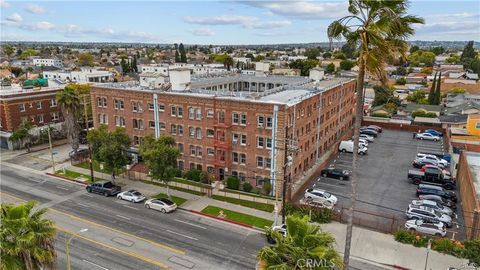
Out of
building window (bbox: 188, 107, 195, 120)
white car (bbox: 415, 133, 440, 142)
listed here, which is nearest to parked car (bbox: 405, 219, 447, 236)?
building window (bbox: 188, 107, 195, 120)

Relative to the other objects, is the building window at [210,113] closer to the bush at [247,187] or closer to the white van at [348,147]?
the bush at [247,187]

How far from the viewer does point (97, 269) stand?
2862 cm

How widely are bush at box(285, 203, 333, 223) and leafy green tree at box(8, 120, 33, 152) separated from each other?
49002mm

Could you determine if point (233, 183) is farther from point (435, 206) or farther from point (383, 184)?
point (435, 206)

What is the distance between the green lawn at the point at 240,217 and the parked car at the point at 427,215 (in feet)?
47.3

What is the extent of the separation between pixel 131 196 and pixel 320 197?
2167 cm

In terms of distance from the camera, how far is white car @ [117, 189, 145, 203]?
1656 inches

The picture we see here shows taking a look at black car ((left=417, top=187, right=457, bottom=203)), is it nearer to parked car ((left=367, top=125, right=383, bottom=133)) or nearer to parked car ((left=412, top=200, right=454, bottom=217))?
parked car ((left=412, top=200, right=454, bottom=217))

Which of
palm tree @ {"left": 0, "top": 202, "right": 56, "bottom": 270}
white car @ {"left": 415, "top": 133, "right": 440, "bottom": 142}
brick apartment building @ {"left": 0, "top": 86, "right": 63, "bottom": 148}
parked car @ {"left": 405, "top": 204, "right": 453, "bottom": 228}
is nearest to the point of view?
palm tree @ {"left": 0, "top": 202, "right": 56, "bottom": 270}

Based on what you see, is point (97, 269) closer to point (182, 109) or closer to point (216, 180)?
point (216, 180)

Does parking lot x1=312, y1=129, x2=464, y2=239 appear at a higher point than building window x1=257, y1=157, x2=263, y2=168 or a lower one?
lower

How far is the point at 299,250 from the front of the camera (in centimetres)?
1638

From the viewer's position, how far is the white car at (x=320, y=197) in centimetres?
4012

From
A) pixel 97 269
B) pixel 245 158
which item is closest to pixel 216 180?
pixel 245 158
